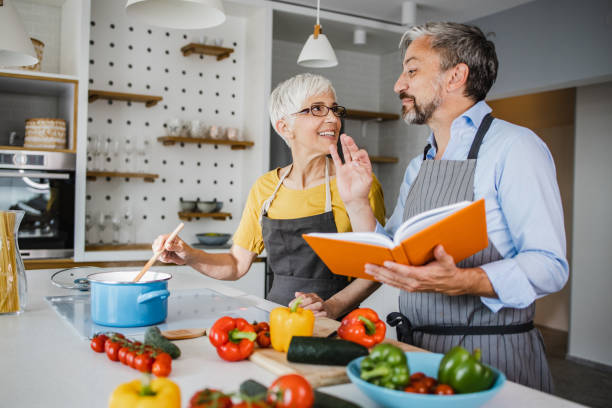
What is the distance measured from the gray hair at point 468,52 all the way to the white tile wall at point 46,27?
3.41 m

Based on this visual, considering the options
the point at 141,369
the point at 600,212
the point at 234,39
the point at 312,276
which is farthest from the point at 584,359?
the point at 141,369

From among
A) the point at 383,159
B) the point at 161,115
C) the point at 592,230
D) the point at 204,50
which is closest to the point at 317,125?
the point at 204,50

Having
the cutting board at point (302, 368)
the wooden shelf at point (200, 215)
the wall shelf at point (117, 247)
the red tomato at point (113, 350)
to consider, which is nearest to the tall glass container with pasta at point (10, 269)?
the red tomato at point (113, 350)

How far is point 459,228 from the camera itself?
1.21 m

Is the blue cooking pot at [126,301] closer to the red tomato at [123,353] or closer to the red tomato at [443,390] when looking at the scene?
the red tomato at [123,353]

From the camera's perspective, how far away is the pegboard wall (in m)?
4.33

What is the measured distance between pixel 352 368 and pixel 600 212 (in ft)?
15.0

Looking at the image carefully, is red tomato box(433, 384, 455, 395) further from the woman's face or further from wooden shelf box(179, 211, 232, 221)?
wooden shelf box(179, 211, 232, 221)

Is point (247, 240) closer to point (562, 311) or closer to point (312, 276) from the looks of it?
point (312, 276)

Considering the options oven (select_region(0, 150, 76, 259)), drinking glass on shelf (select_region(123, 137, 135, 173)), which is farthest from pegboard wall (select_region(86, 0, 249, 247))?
oven (select_region(0, 150, 76, 259))

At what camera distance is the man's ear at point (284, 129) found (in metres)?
2.24

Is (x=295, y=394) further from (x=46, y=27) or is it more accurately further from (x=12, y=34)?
(x=46, y=27)

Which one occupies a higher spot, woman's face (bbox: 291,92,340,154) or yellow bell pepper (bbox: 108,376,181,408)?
woman's face (bbox: 291,92,340,154)

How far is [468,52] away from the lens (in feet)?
5.69
